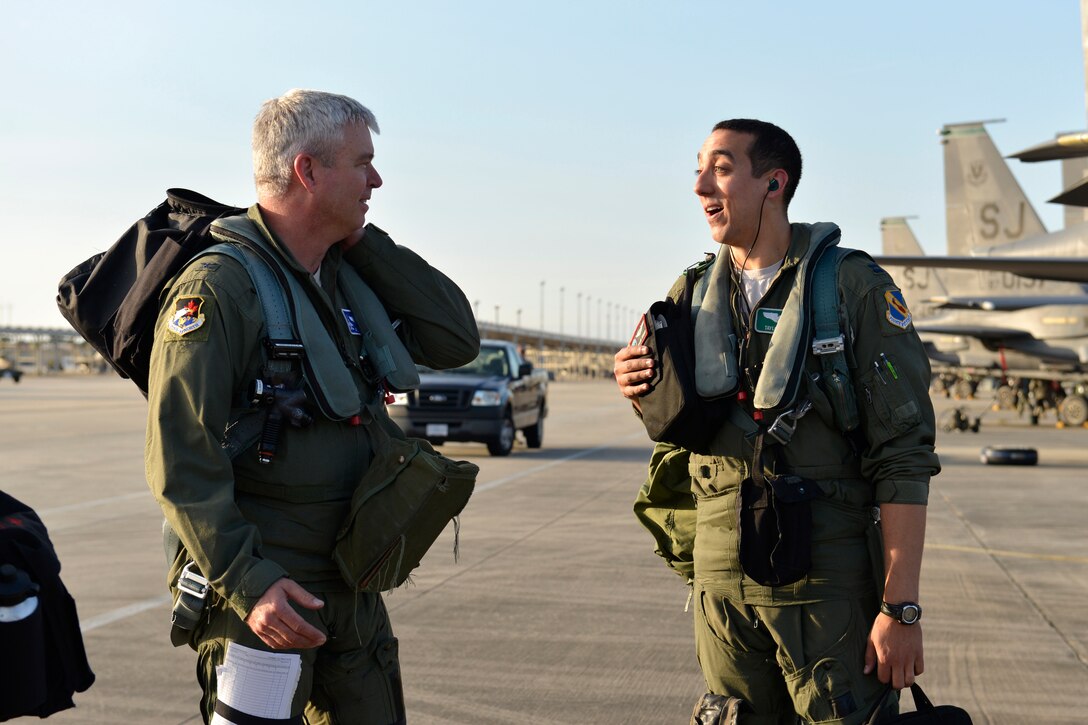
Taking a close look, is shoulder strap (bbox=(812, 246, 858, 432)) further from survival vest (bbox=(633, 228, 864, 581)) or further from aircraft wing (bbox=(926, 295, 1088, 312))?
aircraft wing (bbox=(926, 295, 1088, 312))

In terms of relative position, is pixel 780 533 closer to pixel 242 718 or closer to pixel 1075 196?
pixel 242 718

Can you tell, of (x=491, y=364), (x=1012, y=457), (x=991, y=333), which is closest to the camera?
(x=1012, y=457)

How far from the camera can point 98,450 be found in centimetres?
1961

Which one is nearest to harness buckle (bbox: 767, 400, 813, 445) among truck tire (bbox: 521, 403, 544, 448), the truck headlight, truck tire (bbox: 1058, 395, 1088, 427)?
the truck headlight

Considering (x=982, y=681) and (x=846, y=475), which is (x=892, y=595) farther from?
(x=982, y=681)

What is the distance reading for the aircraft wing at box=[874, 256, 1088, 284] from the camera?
20.0 metres

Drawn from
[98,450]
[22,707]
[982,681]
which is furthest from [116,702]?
[98,450]

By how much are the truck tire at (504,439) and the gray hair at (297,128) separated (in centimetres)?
1601

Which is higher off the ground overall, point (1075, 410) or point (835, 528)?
point (835, 528)

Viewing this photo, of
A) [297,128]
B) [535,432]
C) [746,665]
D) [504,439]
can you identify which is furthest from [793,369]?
[535,432]

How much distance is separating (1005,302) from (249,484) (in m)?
34.5

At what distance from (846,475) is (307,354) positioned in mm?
1367

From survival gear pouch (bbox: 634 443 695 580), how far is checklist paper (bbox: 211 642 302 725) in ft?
3.71

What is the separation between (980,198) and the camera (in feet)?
133
